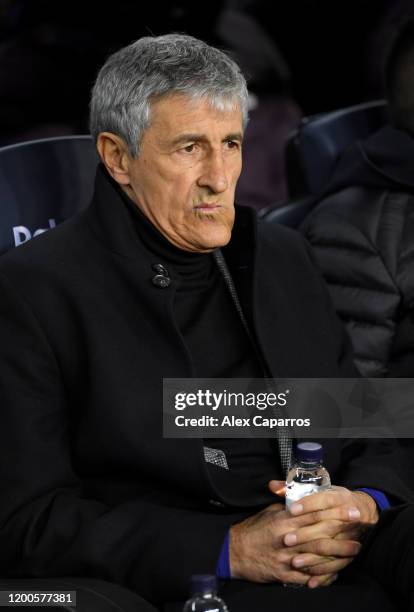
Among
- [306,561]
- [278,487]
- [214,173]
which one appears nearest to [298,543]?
[306,561]

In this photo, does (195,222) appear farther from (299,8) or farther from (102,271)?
(299,8)

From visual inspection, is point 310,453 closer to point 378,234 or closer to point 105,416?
point 105,416

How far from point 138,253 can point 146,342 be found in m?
0.20

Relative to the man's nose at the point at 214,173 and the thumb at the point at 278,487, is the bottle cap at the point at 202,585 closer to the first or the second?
the thumb at the point at 278,487

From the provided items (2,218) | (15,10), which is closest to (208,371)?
(2,218)

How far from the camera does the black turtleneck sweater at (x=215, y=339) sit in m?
2.64

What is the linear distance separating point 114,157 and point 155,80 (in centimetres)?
22

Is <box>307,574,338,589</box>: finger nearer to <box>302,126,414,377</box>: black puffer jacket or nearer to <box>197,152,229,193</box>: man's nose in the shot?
<box>302,126,414,377</box>: black puffer jacket

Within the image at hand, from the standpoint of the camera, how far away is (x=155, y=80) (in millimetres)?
2533

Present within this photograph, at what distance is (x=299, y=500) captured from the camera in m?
2.46

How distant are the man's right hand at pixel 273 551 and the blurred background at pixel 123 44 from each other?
102 inches

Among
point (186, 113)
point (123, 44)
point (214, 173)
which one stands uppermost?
point (123, 44)

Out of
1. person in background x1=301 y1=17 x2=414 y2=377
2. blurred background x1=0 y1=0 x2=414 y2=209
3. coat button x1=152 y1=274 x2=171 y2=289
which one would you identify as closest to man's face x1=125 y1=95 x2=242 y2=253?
coat button x1=152 y1=274 x2=171 y2=289

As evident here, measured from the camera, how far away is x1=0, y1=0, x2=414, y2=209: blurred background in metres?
4.89
